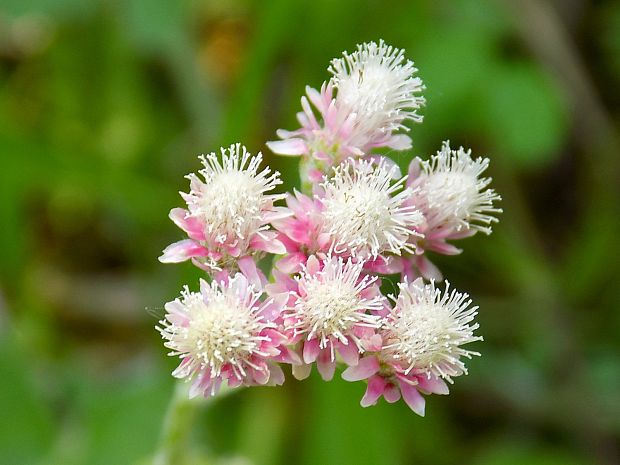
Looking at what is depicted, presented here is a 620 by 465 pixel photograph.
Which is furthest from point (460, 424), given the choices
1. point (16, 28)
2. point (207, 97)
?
point (16, 28)

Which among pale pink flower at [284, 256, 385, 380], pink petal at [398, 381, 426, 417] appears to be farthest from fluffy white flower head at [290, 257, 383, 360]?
pink petal at [398, 381, 426, 417]

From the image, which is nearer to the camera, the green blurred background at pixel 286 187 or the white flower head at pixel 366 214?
the white flower head at pixel 366 214

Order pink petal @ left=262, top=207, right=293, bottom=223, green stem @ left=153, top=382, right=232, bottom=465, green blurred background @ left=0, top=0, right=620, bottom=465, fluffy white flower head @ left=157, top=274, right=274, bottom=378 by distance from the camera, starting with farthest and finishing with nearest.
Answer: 1. green blurred background @ left=0, top=0, right=620, bottom=465
2. green stem @ left=153, top=382, right=232, bottom=465
3. pink petal @ left=262, top=207, right=293, bottom=223
4. fluffy white flower head @ left=157, top=274, right=274, bottom=378

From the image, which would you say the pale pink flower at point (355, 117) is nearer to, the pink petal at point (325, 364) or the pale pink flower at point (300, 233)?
the pale pink flower at point (300, 233)

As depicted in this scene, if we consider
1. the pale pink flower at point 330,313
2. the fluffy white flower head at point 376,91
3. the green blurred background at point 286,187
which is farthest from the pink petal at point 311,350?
the green blurred background at point 286,187

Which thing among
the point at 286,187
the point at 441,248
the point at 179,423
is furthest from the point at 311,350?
the point at 286,187

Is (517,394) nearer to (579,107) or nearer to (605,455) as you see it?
(605,455)

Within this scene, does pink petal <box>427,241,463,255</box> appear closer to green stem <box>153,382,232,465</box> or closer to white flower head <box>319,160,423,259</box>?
white flower head <box>319,160,423,259</box>
